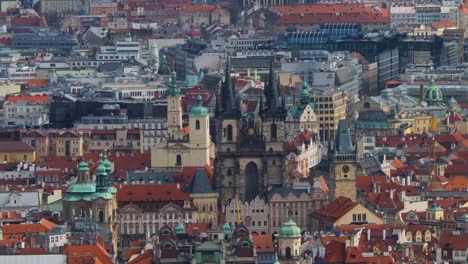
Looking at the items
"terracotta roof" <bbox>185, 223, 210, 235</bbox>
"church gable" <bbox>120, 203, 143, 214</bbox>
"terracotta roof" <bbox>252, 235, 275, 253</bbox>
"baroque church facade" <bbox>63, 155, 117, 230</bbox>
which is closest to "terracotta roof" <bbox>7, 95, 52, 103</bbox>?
"church gable" <bbox>120, 203, 143, 214</bbox>

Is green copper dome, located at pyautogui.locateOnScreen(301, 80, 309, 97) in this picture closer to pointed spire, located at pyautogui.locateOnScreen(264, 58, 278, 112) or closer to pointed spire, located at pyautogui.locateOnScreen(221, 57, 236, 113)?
pointed spire, located at pyautogui.locateOnScreen(264, 58, 278, 112)

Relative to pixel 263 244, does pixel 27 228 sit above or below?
above

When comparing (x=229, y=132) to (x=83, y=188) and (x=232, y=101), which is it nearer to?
(x=232, y=101)

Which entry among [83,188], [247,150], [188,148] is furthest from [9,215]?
[188,148]

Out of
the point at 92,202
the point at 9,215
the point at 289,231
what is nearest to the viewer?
the point at 289,231

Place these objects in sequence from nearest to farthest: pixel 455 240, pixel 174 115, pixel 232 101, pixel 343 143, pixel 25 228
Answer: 1. pixel 455 240
2. pixel 25 228
3. pixel 343 143
4. pixel 232 101
5. pixel 174 115

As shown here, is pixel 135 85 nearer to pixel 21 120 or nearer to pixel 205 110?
A: pixel 21 120

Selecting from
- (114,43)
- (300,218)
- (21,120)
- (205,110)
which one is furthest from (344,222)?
(114,43)
